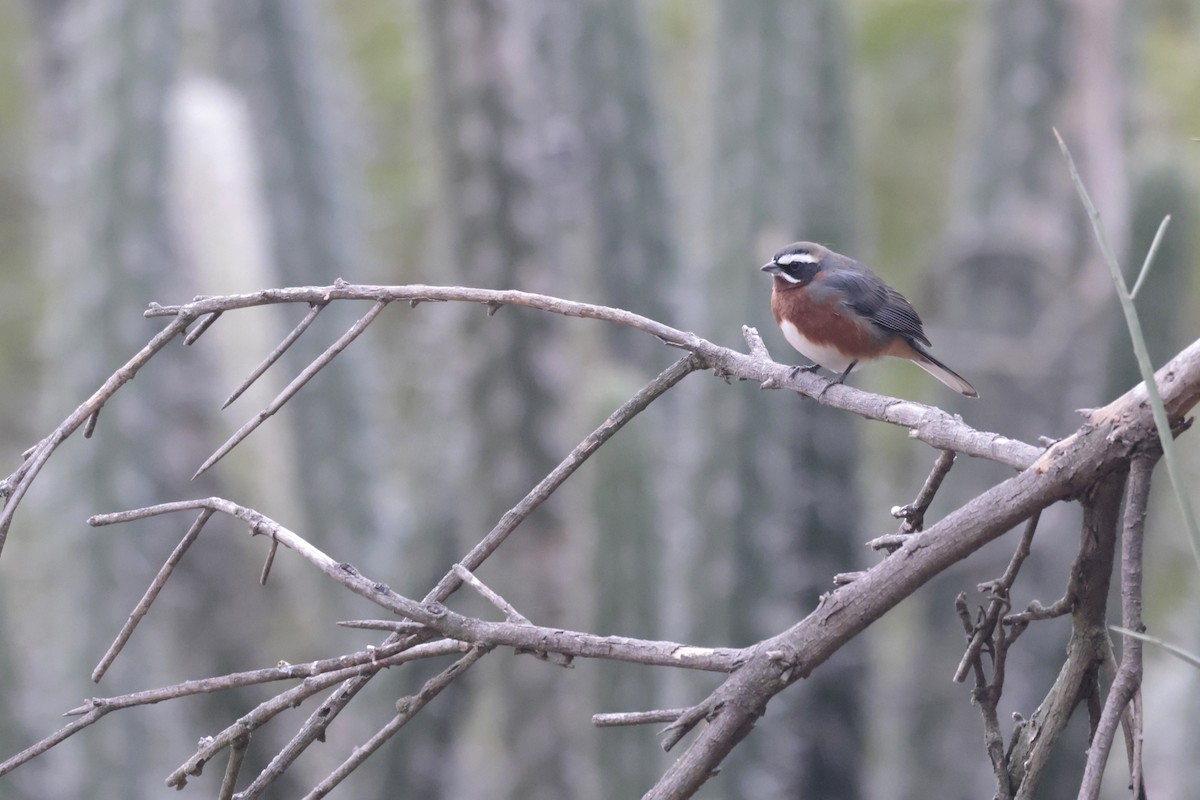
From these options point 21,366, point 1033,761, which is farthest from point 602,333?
point 21,366

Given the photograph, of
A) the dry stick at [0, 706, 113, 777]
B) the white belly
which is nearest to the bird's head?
the white belly

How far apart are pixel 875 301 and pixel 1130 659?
2330mm

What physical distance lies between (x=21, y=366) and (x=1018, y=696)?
8537 mm

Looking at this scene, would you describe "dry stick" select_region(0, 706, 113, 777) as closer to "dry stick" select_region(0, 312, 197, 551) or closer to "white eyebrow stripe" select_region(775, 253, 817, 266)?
"dry stick" select_region(0, 312, 197, 551)

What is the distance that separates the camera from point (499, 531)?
172cm

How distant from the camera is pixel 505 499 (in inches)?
224

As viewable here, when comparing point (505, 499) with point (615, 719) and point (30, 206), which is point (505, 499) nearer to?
point (615, 719)

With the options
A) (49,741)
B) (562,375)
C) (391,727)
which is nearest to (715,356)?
(391,727)

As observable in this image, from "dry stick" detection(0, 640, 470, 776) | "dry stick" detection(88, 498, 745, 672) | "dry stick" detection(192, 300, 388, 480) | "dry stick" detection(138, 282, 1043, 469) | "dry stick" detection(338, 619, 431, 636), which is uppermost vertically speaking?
"dry stick" detection(138, 282, 1043, 469)

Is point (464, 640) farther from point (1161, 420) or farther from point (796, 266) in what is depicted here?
point (796, 266)

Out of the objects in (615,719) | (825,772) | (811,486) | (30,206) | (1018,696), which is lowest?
(615,719)

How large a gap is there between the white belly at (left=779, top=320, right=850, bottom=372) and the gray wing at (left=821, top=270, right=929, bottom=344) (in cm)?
13

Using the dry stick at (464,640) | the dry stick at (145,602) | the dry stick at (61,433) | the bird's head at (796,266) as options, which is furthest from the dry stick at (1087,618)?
the bird's head at (796,266)

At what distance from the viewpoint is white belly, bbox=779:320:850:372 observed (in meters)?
3.62
